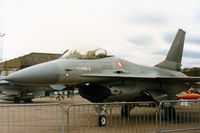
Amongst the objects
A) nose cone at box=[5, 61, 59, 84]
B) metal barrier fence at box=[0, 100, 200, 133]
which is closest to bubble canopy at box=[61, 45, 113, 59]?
nose cone at box=[5, 61, 59, 84]

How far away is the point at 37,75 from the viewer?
6070 millimetres

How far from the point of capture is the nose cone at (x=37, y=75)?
5957mm

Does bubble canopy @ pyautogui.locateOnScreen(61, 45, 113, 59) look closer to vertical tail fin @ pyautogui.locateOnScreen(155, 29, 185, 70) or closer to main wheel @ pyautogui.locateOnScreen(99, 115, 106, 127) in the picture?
main wheel @ pyautogui.locateOnScreen(99, 115, 106, 127)

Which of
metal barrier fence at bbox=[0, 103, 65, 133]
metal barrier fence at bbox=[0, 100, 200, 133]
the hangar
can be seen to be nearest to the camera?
metal barrier fence at bbox=[0, 103, 65, 133]

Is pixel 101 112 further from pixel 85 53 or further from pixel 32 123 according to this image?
pixel 32 123

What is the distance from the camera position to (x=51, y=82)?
6305 mm

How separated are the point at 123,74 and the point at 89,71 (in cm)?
132

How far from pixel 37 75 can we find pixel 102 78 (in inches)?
81.0

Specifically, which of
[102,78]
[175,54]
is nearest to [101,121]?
[102,78]

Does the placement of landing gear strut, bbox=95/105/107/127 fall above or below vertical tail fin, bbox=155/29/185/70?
below

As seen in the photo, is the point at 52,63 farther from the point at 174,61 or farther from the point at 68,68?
the point at 174,61

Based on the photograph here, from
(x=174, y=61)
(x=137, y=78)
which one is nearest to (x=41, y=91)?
(x=174, y=61)

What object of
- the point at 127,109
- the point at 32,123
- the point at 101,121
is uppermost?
the point at 127,109

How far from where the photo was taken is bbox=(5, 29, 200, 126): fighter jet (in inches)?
245
